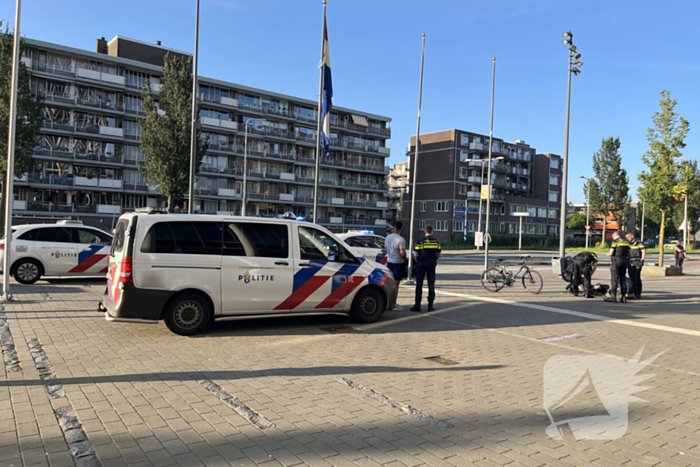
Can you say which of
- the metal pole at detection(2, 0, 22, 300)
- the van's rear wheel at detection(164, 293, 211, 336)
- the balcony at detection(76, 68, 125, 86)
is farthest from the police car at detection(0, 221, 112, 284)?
the balcony at detection(76, 68, 125, 86)

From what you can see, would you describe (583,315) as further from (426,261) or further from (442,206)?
(442,206)

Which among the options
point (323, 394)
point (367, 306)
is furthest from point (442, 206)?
point (323, 394)

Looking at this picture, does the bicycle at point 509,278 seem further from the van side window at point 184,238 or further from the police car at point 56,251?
the police car at point 56,251

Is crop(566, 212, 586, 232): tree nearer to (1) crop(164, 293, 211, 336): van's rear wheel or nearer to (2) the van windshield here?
(1) crop(164, 293, 211, 336): van's rear wheel

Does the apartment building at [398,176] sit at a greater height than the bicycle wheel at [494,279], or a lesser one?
greater

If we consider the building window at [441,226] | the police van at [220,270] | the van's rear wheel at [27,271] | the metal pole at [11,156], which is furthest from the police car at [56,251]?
the building window at [441,226]

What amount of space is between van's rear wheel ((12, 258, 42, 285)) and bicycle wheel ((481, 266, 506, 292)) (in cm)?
1229

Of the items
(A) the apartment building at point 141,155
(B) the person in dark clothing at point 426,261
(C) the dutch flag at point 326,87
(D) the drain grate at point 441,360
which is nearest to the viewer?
(D) the drain grate at point 441,360

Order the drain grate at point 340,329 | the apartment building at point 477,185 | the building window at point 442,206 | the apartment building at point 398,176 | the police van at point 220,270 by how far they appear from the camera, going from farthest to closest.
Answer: the apartment building at point 398,176
the apartment building at point 477,185
the building window at point 442,206
the drain grate at point 340,329
the police van at point 220,270

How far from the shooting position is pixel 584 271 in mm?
14172

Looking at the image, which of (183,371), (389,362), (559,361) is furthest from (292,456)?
(559,361)

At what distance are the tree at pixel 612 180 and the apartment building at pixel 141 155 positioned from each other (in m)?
28.1

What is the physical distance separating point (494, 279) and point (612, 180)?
188 feet

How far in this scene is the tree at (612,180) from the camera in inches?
2522
